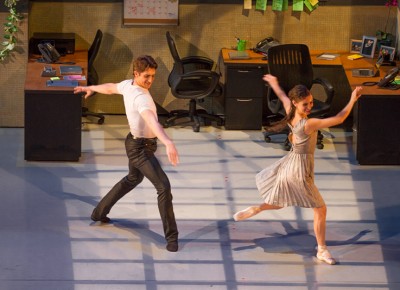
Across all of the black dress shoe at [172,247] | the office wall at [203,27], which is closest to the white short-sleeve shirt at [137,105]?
the black dress shoe at [172,247]

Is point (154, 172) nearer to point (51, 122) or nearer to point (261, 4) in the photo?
point (51, 122)

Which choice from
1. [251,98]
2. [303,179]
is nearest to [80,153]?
[251,98]

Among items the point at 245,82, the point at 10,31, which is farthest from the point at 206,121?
the point at 10,31

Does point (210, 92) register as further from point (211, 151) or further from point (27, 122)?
point (27, 122)

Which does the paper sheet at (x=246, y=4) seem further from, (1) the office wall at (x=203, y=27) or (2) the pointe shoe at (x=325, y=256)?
(2) the pointe shoe at (x=325, y=256)

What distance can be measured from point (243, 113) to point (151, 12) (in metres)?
1.51

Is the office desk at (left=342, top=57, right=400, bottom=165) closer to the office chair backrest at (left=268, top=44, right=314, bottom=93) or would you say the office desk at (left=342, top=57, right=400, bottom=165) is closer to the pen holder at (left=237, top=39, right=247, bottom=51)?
the office chair backrest at (left=268, top=44, right=314, bottom=93)

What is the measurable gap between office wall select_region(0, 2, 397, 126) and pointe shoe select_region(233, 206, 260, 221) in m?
3.67

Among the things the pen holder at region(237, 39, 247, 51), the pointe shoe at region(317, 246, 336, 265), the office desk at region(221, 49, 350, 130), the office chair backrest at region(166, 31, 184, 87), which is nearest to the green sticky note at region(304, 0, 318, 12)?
the office desk at region(221, 49, 350, 130)

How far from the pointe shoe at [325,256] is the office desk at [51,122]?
3110 millimetres

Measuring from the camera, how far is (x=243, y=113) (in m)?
12.6

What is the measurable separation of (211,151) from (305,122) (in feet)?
9.83

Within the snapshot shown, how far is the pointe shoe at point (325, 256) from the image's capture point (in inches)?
363

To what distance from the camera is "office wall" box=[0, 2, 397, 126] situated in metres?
12.8
